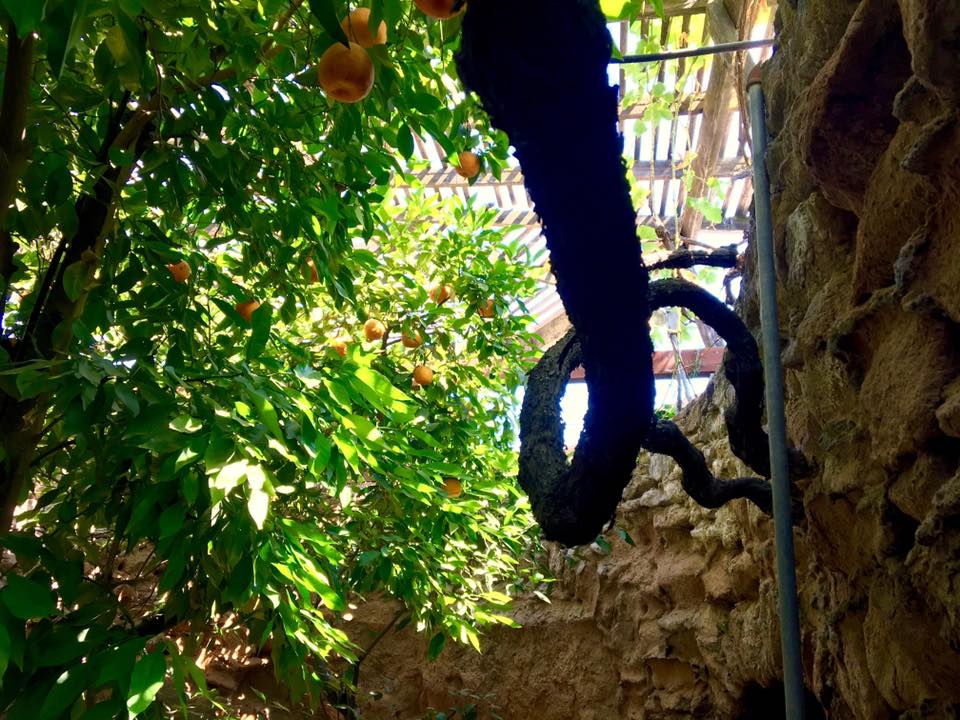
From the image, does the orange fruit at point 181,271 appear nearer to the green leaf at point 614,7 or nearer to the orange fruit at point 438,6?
the orange fruit at point 438,6

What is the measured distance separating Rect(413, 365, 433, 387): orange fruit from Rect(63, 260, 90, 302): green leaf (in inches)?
63.4

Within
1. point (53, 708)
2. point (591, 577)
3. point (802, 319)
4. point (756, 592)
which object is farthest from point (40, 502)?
point (591, 577)

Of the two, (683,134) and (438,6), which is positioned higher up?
(683,134)

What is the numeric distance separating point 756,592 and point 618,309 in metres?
Result: 2.21

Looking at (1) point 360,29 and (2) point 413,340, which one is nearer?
(1) point 360,29

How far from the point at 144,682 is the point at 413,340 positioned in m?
Answer: 2.08

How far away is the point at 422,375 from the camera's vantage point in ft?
9.96

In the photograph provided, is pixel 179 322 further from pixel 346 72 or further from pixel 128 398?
A: pixel 346 72

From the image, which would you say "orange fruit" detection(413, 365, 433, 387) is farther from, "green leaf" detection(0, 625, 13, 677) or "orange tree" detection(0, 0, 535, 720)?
"green leaf" detection(0, 625, 13, 677)

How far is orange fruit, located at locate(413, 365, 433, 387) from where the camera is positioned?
9.97 ft

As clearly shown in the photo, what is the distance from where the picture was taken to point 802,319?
204cm

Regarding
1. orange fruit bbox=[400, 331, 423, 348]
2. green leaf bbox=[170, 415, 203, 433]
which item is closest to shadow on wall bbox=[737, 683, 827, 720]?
orange fruit bbox=[400, 331, 423, 348]

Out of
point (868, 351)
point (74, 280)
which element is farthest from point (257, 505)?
point (868, 351)

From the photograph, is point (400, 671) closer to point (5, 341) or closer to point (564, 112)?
point (5, 341)
